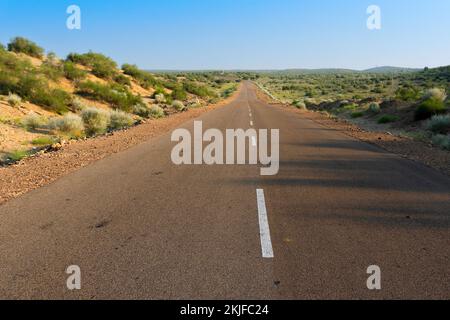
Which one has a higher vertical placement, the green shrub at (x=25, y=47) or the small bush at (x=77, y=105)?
the green shrub at (x=25, y=47)

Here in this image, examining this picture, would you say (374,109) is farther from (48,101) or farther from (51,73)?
(51,73)

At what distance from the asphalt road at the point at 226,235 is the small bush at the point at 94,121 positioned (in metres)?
10.3

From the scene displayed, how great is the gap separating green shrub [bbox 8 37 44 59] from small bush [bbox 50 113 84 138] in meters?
28.0

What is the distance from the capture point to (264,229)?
5.40 m

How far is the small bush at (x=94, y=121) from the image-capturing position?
18653mm

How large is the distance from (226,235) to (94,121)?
1548 centimetres

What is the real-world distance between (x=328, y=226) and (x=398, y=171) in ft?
15.2

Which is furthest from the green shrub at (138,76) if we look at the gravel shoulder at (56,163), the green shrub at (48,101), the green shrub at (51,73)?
the gravel shoulder at (56,163)

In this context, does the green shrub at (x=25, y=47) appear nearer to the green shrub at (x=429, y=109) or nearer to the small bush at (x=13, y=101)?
the small bush at (x=13, y=101)

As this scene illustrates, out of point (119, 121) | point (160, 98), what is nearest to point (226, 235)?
point (119, 121)

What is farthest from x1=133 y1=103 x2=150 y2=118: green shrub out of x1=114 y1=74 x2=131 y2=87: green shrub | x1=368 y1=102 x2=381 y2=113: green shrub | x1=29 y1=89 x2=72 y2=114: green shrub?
x1=368 y1=102 x2=381 y2=113: green shrub
